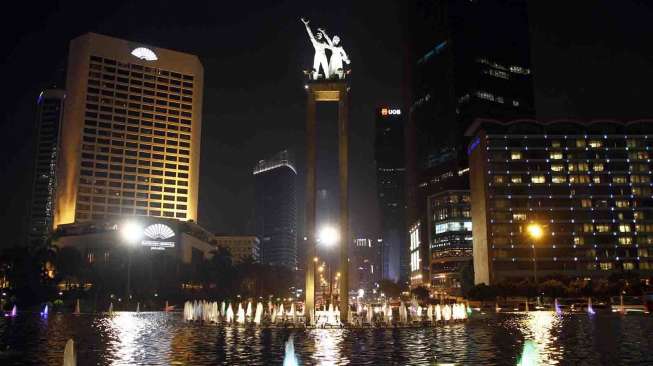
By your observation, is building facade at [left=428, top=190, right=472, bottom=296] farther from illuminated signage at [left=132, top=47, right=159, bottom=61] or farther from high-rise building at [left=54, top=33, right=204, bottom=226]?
illuminated signage at [left=132, top=47, right=159, bottom=61]

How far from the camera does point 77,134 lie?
579ft

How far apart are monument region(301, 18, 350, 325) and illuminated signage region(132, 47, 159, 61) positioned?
161m

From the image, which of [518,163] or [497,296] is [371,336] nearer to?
[497,296]

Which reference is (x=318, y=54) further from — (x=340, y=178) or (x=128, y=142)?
(x=128, y=142)

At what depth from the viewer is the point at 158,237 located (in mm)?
148000

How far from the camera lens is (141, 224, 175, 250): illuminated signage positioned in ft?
482

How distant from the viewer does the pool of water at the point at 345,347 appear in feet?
66.8

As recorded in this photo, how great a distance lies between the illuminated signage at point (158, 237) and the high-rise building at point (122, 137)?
3463 centimetres

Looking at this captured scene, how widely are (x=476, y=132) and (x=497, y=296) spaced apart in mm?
71163

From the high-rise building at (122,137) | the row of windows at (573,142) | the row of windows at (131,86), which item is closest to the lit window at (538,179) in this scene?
the row of windows at (573,142)

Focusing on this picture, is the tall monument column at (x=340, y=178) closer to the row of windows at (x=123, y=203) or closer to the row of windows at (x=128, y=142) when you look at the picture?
the row of windows at (x=123, y=203)

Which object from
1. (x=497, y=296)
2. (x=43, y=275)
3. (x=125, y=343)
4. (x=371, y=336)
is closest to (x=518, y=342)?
(x=371, y=336)

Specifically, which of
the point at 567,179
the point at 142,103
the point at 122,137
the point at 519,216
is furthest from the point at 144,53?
the point at 567,179

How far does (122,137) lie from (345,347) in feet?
575
